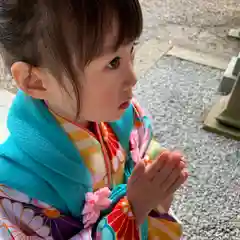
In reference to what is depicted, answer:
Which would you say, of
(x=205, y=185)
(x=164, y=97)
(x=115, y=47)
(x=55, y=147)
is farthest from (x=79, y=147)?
(x=164, y=97)

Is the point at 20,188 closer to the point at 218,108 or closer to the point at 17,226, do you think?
the point at 17,226

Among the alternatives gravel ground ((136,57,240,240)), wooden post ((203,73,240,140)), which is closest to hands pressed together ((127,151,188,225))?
gravel ground ((136,57,240,240))

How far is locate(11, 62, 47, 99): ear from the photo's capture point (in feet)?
1.80

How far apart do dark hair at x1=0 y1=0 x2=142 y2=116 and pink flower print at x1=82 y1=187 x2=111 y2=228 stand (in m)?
0.18

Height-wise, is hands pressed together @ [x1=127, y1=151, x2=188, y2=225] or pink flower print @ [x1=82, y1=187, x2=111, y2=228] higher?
hands pressed together @ [x1=127, y1=151, x2=188, y2=225]

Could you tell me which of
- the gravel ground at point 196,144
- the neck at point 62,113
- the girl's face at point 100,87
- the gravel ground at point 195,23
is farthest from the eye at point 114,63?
the gravel ground at point 195,23

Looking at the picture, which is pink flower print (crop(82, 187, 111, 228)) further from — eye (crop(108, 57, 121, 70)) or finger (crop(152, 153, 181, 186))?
eye (crop(108, 57, 121, 70))

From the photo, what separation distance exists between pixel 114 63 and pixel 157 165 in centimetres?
15

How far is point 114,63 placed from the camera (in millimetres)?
558

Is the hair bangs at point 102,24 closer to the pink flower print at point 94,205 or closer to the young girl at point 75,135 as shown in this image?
the young girl at point 75,135

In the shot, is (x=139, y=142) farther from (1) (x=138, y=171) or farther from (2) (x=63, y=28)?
(2) (x=63, y=28)

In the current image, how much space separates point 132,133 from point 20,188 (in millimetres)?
215

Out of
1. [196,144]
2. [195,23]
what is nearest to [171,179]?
[196,144]

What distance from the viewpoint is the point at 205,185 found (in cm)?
112
